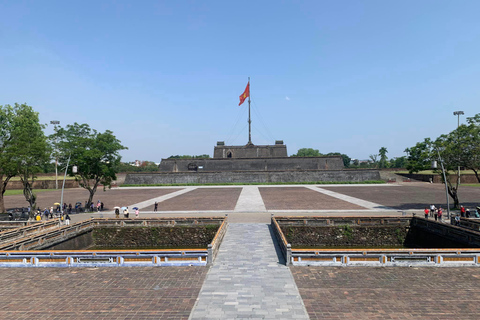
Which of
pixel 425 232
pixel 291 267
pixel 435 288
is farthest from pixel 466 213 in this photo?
pixel 291 267

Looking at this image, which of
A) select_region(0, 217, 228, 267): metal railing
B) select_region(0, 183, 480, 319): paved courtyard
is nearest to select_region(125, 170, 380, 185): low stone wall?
select_region(0, 183, 480, 319): paved courtyard

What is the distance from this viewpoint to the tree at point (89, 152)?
84.8 ft

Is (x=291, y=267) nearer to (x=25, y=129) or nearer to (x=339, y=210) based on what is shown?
(x=339, y=210)

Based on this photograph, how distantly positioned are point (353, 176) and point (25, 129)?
52528mm

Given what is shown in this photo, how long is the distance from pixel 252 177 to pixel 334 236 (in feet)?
124

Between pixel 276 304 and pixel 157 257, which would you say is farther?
pixel 157 257

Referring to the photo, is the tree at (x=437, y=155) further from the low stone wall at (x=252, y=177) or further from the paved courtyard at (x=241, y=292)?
the low stone wall at (x=252, y=177)

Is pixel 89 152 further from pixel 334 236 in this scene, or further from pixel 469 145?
pixel 469 145

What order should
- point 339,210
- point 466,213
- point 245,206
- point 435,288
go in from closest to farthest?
point 435,288, point 466,213, point 339,210, point 245,206

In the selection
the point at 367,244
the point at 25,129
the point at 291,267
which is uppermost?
the point at 25,129

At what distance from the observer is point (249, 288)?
8938 millimetres

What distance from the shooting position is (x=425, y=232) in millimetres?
18141

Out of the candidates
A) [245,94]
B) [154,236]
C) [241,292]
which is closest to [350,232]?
[241,292]

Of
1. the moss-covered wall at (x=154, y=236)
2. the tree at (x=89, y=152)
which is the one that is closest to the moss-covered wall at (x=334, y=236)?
the moss-covered wall at (x=154, y=236)
